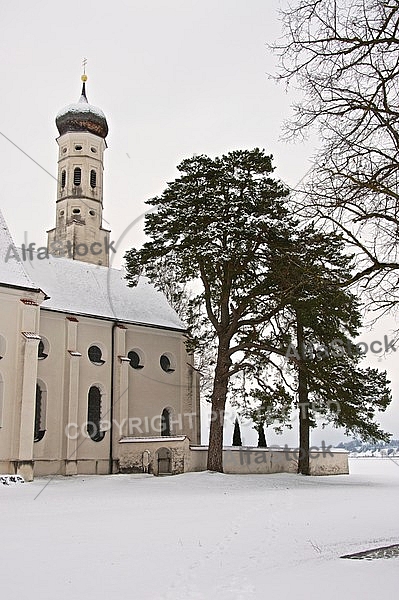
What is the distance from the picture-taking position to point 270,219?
85.3ft

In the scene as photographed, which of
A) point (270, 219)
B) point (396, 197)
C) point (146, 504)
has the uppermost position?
point (270, 219)

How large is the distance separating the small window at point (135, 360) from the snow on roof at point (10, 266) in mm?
8204

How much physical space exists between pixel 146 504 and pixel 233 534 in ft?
19.2

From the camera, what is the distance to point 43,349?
101 ft

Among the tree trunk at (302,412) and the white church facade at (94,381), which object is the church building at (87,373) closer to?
the white church facade at (94,381)

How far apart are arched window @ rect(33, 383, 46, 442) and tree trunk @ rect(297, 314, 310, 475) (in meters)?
11.5

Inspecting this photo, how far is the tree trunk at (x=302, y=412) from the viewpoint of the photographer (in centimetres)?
2570

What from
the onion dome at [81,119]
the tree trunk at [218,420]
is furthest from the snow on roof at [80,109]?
the tree trunk at [218,420]

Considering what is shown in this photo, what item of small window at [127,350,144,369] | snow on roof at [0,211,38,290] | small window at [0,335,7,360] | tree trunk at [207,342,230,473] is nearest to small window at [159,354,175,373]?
small window at [127,350,144,369]

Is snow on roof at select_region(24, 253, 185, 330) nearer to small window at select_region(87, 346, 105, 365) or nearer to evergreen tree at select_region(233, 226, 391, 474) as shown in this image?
small window at select_region(87, 346, 105, 365)

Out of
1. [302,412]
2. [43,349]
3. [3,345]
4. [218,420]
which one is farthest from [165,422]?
[3,345]

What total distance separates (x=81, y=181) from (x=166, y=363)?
19311mm

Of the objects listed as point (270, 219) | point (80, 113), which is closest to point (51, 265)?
point (270, 219)

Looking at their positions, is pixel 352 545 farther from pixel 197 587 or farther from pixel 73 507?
pixel 73 507
